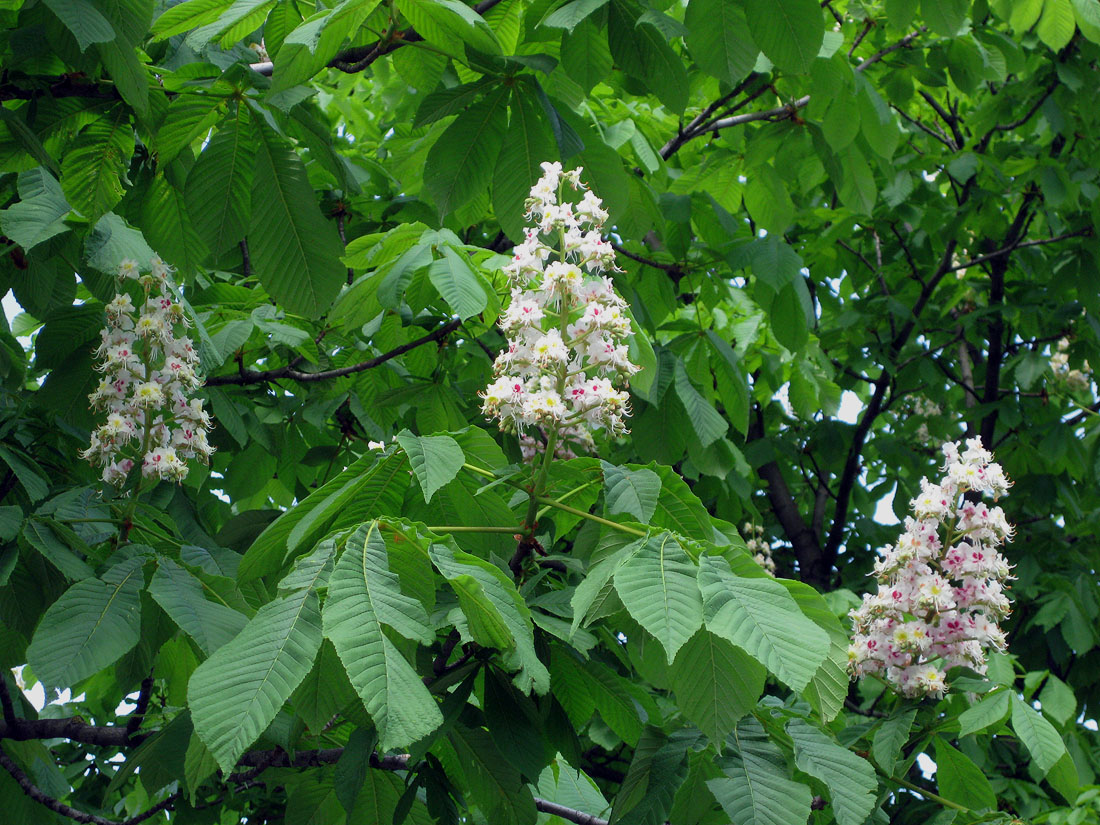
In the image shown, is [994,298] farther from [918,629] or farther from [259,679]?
[259,679]

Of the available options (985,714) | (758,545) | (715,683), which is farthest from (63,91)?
(758,545)

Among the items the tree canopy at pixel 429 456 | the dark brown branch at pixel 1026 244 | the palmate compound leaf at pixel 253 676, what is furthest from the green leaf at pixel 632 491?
the dark brown branch at pixel 1026 244

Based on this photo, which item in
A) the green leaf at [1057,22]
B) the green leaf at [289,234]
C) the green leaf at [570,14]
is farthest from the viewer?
the green leaf at [1057,22]

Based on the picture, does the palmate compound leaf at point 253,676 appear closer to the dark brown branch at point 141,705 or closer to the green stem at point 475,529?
the green stem at point 475,529

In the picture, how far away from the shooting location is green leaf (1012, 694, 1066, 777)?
203 centimetres

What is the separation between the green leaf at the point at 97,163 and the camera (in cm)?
239

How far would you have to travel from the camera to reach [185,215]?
2535 mm

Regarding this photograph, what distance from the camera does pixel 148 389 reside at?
7.13ft

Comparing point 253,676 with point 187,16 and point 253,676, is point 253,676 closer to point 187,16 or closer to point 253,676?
point 253,676

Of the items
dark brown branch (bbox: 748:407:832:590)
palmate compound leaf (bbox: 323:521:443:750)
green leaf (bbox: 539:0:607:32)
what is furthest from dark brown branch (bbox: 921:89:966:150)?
palmate compound leaf (bbox: 323:521:443:750)

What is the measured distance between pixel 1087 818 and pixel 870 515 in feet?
10.2

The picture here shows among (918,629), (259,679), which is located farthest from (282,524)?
(918,629)

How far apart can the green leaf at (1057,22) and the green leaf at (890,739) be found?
2329 mm

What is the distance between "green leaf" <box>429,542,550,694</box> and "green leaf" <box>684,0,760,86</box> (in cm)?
138
